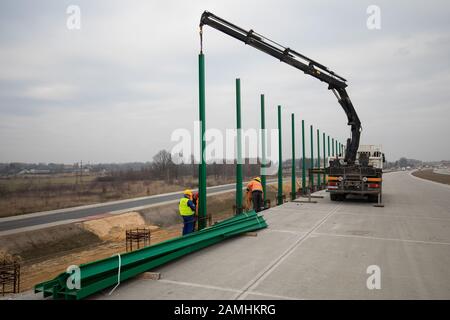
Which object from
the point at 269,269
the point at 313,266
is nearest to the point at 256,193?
the point at 313,266

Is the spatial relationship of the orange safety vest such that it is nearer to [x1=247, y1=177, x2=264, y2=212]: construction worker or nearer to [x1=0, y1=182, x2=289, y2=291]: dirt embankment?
[x1=247, y1=177, x2=264, y2=212]: construction worker

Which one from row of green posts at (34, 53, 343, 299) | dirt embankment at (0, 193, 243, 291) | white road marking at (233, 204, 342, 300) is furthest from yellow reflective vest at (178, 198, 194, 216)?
dirt embankment at (0, 193, 243, 291)

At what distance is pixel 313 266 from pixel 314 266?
0.06 feet

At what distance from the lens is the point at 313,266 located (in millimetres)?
6434

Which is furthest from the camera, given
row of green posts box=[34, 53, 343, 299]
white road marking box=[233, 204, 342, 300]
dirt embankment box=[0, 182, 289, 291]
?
dirt embankment box=[0, 182, 289, 291]

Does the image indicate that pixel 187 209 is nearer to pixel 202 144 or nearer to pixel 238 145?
pixel 202 144

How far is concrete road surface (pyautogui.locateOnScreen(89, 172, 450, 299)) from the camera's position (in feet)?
17.0

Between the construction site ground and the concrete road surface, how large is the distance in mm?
15

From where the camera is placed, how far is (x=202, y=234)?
7.93 m

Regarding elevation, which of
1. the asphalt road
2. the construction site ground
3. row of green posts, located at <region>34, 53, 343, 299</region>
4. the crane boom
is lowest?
the asphalt road

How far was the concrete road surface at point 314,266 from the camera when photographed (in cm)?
518

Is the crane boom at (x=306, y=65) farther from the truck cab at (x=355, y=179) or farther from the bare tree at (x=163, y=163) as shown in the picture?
the bare tree at (x=163, y=163)

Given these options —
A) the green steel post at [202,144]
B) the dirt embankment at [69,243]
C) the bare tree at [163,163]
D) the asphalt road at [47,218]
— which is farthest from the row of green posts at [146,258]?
the bare tree at [163,163]
